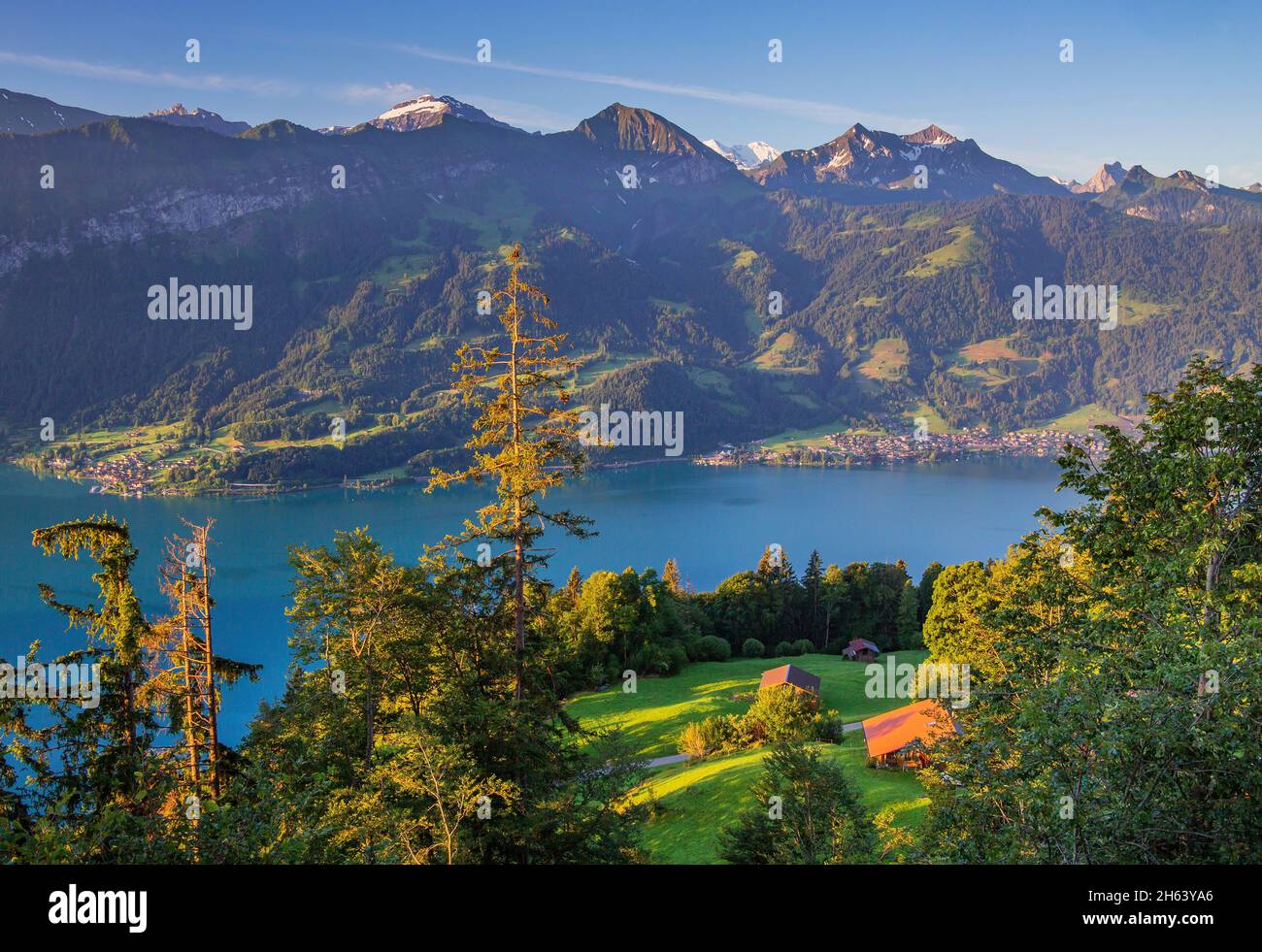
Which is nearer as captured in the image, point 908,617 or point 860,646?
point 860,646

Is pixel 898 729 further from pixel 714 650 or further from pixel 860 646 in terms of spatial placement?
pixel 860 646

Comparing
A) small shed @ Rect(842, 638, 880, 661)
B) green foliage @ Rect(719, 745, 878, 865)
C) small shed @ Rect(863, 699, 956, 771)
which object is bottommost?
small shed @ Rect(842, 638, 880, 661)

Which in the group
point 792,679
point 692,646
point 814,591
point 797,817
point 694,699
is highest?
point 797,817

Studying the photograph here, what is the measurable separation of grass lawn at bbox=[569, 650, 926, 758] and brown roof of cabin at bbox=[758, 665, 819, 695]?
1.26 meters

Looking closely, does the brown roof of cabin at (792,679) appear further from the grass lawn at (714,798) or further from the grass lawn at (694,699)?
the grass lawn at (714,798)

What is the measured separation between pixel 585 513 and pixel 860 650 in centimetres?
8098

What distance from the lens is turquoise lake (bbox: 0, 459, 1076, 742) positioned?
82875 mm

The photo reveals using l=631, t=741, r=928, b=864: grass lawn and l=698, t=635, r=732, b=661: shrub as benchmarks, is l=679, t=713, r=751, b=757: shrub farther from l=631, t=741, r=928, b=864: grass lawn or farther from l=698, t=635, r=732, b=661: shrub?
l=698, t=635, r=732, b=661: shrub

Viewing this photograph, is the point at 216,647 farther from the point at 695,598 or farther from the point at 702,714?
the point at 702,714

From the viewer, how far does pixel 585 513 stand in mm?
138625

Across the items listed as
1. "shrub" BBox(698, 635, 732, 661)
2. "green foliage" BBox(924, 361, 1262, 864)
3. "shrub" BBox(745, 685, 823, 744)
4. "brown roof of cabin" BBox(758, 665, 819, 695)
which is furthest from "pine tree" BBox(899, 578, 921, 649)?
"green foliage" BBox(924, 361, 1262, 864)

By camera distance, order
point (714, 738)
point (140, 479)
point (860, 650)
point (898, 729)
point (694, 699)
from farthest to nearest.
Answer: point (140, 479) < point (860, 650) < point (694, 699) < point (714, 738) < point (898, 729)

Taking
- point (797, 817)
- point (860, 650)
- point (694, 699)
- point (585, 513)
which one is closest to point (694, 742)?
point (694, 699)
